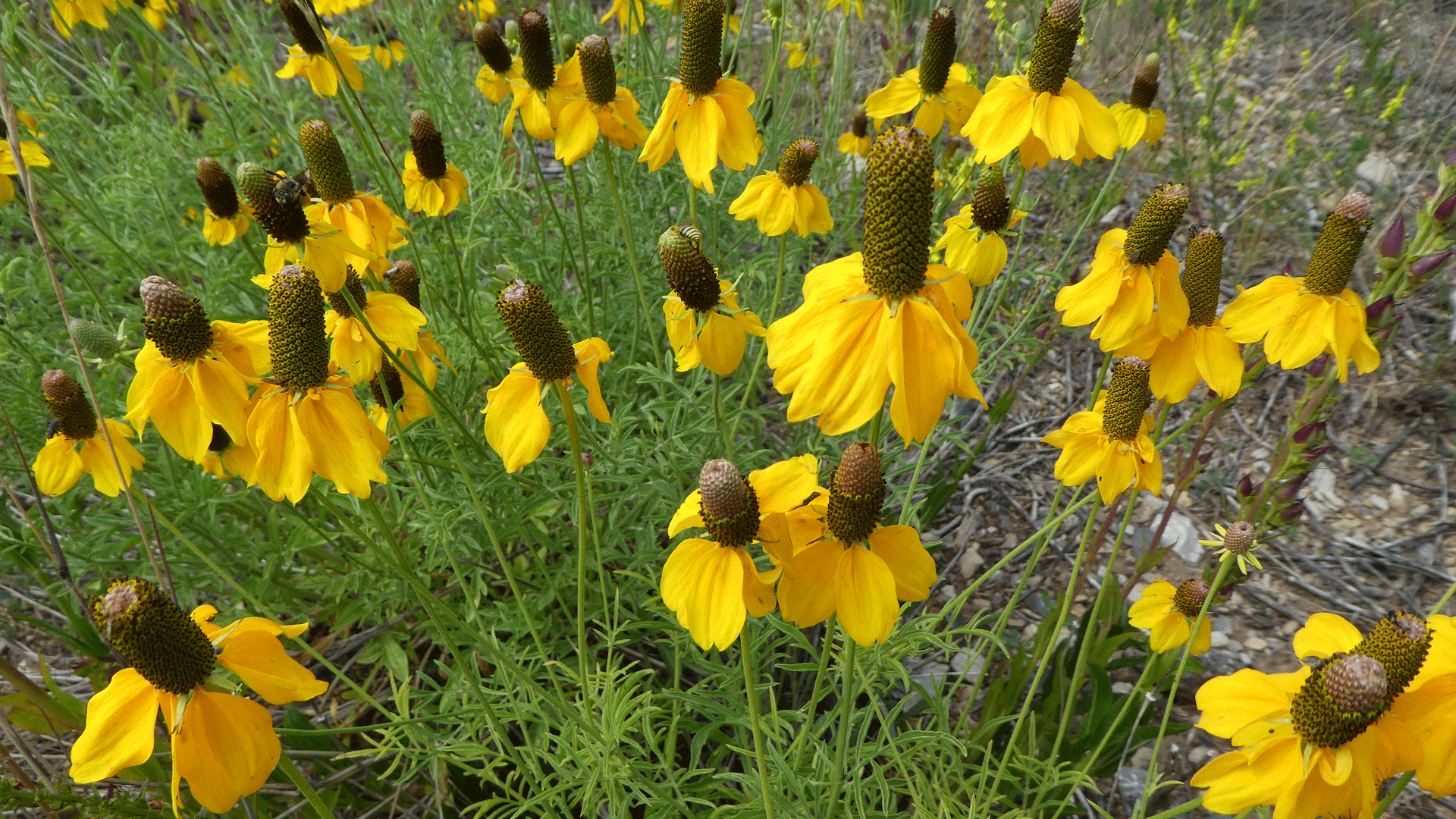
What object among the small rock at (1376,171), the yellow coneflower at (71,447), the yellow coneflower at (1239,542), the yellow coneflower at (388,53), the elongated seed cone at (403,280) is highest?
the yellow coneflower at (388,53)

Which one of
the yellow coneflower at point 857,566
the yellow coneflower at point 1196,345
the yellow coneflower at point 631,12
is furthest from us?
the yellow coneflower at point 631,12

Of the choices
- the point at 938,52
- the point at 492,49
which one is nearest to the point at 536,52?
the point at 492,49

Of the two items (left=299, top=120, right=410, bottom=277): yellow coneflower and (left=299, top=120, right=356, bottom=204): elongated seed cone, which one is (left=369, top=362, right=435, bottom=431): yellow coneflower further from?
(left=299, top=120, right=356, bottom=204): elongated seed cone

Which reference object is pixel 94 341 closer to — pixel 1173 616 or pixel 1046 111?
pixel 1046 111

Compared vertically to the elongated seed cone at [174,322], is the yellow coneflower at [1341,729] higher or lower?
lower

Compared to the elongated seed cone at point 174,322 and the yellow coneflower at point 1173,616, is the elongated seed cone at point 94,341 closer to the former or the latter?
the elongated seed cone at point 174,322

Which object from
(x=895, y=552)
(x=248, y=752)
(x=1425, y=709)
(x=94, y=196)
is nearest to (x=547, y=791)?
(x=248, y=752)

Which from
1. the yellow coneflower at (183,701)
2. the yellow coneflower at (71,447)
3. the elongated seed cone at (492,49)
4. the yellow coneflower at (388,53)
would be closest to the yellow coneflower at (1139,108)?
the elongated seed cone at (492,49)
